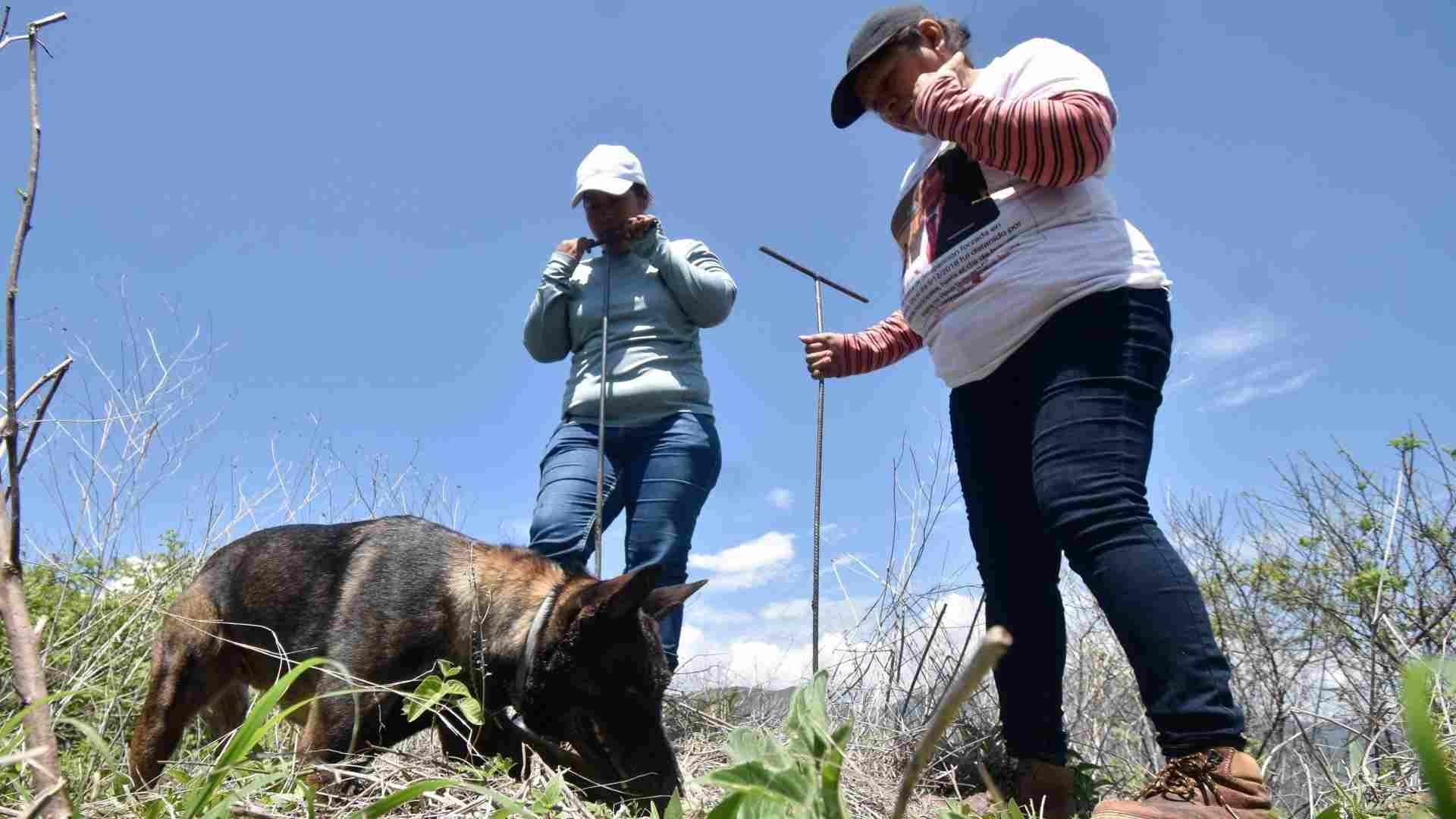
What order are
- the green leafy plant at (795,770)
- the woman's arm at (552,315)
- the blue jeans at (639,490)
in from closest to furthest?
the green leafy plant at (795,770) → the blue jeans at (639,490) → the woman's arm at (552,315)

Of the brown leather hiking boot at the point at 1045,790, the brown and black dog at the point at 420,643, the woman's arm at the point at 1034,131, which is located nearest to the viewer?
the woman's arm at the point at 1034,131

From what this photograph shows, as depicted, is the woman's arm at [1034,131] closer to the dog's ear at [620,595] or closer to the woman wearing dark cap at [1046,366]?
the woman wearing dark cap at [1046,366]

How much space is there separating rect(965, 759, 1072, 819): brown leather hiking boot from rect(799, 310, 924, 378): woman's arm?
1406 mm

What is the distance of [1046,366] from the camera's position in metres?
2.25

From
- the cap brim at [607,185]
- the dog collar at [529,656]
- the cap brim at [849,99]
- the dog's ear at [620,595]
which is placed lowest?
the dog collar at [529,656]

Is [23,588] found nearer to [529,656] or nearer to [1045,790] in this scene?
[529,656]

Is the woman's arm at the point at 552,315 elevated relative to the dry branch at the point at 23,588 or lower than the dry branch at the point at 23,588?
elevated

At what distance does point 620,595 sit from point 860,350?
4.03 ft

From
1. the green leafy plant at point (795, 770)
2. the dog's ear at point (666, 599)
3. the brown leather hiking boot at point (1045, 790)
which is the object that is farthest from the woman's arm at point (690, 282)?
the green leafy plant at point (795, 770)

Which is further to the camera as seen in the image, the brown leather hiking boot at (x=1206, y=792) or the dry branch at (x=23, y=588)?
the brown leather hiking boot at (x=1206, y=792)

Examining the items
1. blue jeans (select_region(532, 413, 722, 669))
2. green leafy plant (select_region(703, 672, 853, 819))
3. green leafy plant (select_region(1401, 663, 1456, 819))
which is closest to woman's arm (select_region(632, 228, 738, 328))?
blue jeans (select_region(532, 413, 722, 669))

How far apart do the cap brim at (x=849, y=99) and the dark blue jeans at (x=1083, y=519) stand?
93cm

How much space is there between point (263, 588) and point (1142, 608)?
312cm

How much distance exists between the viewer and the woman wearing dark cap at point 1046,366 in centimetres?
195
